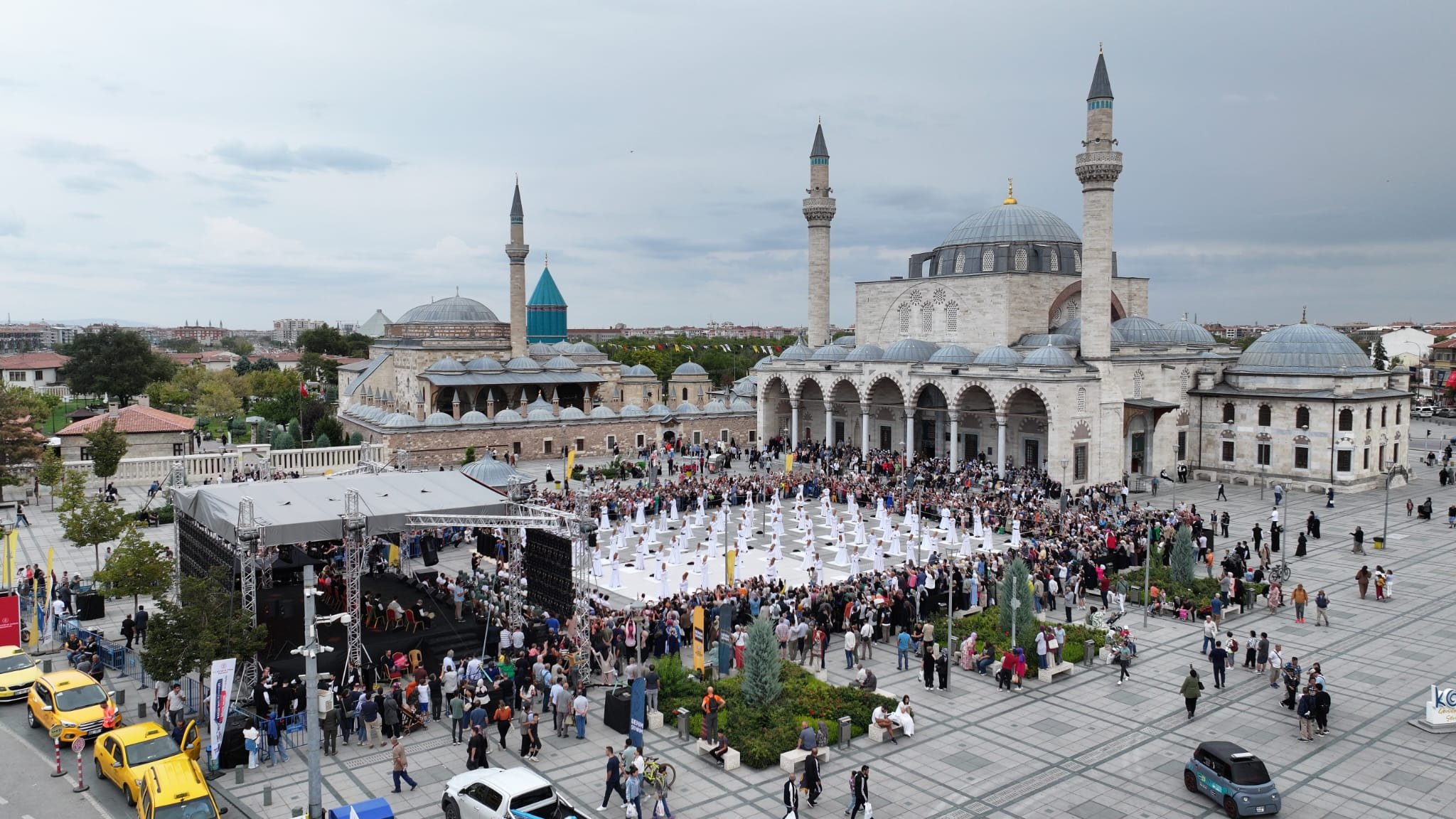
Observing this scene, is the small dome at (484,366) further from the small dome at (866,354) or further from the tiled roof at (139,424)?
the small dome at (866,354)

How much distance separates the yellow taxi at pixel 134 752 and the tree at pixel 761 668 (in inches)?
294

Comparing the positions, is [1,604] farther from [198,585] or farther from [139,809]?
[139,809]

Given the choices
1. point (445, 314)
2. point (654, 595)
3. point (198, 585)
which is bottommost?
point (654, 595)

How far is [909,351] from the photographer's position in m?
42.8

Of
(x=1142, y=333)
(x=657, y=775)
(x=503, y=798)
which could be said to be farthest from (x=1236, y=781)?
(x=1142, y=333)

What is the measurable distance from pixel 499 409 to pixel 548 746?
40975mm

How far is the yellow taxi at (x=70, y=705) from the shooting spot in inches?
543

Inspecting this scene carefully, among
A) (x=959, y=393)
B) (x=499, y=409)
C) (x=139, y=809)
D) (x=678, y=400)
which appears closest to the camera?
(x=139, y=809)

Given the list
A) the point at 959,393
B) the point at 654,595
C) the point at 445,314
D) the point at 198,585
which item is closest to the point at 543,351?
the point at 445,314

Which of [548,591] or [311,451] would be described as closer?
[548,591]

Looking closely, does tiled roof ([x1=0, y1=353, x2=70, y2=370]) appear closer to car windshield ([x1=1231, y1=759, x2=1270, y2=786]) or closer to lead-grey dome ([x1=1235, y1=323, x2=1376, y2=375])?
lead-grey dome ([x1=1235, y1=323, x2=1376, y2=375])

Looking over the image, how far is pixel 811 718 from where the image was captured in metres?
14.3

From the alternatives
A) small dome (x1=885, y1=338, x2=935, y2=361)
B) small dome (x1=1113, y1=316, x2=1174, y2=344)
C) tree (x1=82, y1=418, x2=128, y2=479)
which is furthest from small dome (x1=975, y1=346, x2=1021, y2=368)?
tree (x1=82, y1=418, x2=128, y2=479)

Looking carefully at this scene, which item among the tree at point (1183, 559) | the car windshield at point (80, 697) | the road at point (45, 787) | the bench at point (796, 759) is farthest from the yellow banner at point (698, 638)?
the tree at point (1183, 559)
